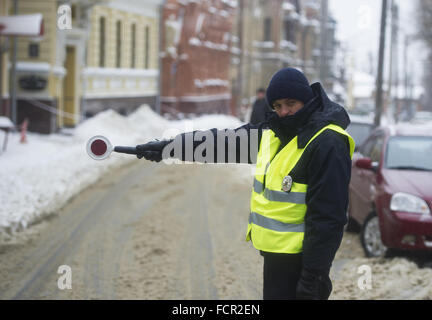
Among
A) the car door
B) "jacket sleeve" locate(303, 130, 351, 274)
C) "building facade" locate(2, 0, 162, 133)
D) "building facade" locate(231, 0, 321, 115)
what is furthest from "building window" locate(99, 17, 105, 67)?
"jacket sleeve" locate(303, 130, 351, 274)

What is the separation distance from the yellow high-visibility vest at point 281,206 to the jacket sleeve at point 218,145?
40 centimetres

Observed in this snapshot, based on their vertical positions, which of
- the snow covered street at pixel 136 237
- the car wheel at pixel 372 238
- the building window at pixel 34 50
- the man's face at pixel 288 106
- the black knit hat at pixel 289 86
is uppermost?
the building window at pixel 34 50

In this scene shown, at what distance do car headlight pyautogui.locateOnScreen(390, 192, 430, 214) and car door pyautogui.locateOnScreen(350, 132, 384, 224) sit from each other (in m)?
0.73

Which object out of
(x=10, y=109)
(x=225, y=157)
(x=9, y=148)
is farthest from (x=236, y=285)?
(x=10, y=109)

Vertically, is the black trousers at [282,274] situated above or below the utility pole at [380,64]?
below

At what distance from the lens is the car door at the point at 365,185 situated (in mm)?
9272

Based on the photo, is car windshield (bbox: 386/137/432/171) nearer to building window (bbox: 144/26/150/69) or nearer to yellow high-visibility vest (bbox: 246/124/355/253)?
yellow high-visibility vest (bbox: 246/124/355/253)

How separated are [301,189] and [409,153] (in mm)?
6086

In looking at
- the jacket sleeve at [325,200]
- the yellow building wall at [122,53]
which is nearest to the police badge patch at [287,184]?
the jacket sleeve at [325,200]

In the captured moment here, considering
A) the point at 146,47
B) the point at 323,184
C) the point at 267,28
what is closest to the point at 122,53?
the point at 146,47

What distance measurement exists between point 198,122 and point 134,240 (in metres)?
23.6

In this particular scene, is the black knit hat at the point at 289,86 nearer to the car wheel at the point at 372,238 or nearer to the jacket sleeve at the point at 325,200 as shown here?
the jacket sleeve at the point at 325,200

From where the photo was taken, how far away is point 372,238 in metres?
8.77

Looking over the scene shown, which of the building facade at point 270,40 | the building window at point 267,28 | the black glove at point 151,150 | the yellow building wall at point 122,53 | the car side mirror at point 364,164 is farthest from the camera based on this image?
the building window at point 267,28
